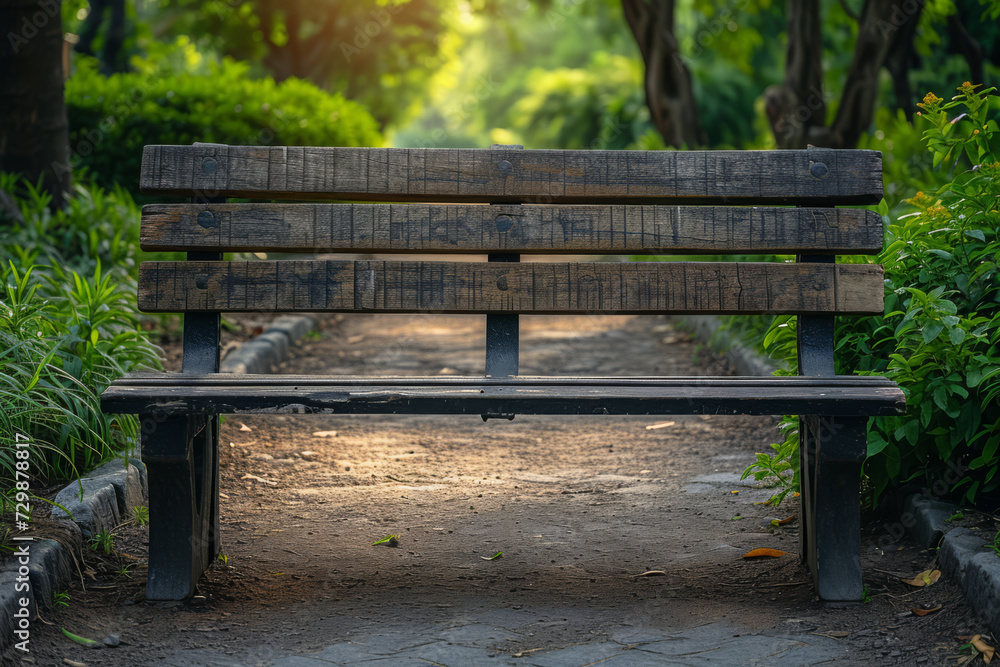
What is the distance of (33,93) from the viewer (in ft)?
18.4

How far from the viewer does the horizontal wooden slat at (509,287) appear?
106 inches

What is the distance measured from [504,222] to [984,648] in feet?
5.63

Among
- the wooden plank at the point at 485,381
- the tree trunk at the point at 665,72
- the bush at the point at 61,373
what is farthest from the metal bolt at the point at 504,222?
the tree trunk at the point at 665,72

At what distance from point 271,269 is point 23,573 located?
3.52 ft

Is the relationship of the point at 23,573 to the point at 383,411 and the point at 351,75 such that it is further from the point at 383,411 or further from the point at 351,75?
the point at 351,75

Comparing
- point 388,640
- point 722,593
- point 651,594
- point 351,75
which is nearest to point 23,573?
point 388,640

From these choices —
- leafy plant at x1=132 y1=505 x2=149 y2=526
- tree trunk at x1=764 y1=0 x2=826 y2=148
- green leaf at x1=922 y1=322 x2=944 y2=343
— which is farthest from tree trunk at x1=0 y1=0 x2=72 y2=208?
tree trunk at x1=764 y1=0 x2=826 y2=148

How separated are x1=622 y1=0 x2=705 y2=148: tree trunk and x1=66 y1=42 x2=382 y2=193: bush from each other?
3621 millimetres

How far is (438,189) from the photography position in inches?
108

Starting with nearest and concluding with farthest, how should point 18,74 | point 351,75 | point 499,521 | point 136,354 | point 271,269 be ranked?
point 271,269, point 499,521, point 136,354, point 18,74, point 351,75

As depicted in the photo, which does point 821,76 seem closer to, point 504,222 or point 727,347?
point 727,347

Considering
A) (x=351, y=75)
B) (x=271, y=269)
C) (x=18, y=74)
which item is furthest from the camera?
(x=351, y=75)

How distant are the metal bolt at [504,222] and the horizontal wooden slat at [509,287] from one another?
112 mm

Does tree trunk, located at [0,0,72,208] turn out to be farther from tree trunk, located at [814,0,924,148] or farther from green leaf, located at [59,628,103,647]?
tree trunk, located at [814,0,924,148]
